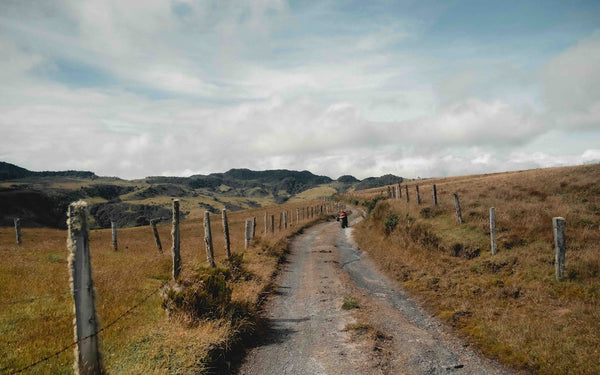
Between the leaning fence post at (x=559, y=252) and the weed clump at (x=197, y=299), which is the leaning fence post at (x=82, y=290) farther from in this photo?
the leaning fence post at (x=559, y=252)

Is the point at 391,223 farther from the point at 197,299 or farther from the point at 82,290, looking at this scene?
the point at 82,290

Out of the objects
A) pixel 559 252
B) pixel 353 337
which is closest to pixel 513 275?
pixel 559 252

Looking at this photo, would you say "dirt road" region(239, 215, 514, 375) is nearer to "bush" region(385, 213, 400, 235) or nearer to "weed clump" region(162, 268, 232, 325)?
"weed clump" region(162, 268, 232, 325)

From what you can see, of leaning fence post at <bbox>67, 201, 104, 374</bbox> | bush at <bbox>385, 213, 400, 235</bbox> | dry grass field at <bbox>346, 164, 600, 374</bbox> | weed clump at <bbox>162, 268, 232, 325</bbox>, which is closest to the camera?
leaning fence post at <bbox>67, 201, 104, 374</bbox>

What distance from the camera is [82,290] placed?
5035 mm

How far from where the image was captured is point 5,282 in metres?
11.4

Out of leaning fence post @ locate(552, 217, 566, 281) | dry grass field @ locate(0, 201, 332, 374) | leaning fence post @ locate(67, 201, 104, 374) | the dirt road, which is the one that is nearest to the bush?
the dirt road

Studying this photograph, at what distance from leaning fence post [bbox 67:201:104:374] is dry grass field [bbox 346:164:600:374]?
7.96 m

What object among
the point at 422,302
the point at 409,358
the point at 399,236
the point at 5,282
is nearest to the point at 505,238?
the point at 422,302

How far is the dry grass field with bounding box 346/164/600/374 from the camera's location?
24.9 feet

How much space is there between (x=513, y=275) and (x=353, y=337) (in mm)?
7566

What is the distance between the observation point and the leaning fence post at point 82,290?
496 cm

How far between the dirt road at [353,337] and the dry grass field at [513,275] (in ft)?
2.66

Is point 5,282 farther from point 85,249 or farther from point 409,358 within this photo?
point 409,358
